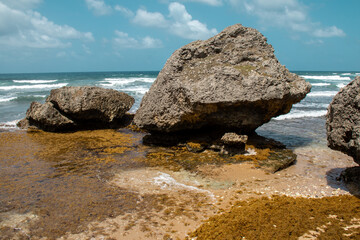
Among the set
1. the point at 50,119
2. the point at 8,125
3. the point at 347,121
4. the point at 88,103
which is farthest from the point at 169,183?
the point at 8,125

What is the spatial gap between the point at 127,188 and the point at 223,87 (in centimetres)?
364

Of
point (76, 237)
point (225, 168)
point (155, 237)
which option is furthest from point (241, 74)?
Answer: point (76, 237)

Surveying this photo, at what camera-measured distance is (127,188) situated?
5395 mm

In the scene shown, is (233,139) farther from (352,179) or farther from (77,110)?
(77,110)

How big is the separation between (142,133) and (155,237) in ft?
21.9

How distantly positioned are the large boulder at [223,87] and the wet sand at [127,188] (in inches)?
45.4

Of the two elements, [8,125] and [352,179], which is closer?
[352,179]

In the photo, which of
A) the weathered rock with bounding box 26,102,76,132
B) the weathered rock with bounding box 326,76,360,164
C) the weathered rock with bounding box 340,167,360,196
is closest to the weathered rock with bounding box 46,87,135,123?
the weathered rock with bounding box 26,102,76,132

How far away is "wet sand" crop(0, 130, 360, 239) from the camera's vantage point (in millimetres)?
4078

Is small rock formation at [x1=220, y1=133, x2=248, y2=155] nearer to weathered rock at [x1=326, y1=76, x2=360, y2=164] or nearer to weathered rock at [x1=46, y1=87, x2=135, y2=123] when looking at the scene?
weathered rock at [x1=326, y1=76, x2=360, y2=164]

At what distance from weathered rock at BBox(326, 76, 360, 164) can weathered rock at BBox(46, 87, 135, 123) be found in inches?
310

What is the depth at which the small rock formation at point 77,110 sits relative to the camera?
1042 centimetres

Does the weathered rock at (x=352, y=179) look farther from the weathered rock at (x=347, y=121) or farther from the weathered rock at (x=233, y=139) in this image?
the weathered rock at (x=233, y=139)

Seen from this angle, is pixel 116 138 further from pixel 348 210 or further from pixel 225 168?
pixel 348 210
